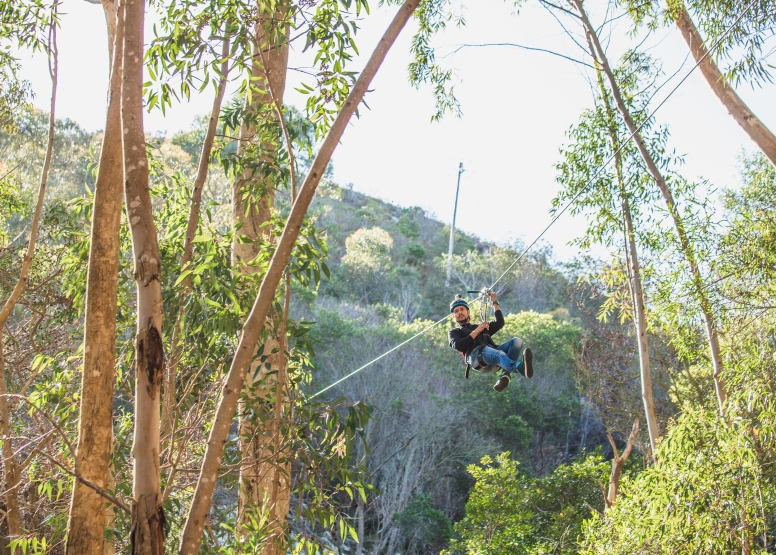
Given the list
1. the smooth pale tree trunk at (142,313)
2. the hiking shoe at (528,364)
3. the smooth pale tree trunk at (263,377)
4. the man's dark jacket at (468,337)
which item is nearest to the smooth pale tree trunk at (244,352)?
the smooth pale tree trunk at (142,313)

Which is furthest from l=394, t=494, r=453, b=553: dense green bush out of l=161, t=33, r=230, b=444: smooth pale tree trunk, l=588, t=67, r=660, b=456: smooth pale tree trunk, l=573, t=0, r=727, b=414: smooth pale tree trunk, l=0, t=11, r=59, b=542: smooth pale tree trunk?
l=161, t=33, r=230, b=444: smooth pale tree trunk

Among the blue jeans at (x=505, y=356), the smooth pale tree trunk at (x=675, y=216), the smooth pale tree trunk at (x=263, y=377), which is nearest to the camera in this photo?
the smooth pale tree trunk at (x=263, y=377)

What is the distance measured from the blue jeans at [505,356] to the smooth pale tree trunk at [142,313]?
2.47 meters

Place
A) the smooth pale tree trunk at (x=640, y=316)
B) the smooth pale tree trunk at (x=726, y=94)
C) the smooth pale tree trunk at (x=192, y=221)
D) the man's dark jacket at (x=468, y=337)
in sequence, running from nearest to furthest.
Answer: the smooth pale tree trunk at (x=192, y=221)
the man's dark jacket at (x=468, y=337)
the smooth pale tree trunk at (x=726, y=94)
the smooth pale tree trunk at (x=640, y=316)

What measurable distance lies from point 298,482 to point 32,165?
55.4 ft

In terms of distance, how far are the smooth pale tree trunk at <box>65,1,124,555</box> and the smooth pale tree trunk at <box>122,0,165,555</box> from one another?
222 mm

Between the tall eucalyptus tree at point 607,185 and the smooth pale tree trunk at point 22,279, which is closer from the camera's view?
the smooth pale tree trunk at point 22,279

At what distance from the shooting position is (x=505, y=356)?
14.0ft

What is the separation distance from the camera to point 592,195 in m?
6.28

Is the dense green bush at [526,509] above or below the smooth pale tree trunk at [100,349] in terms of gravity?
below

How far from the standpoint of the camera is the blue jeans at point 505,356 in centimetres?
420

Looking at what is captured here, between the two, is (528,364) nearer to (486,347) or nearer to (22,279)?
(486,347)

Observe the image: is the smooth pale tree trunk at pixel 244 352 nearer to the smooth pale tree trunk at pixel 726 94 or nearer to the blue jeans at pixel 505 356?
the blue jeans at pixel 505 356

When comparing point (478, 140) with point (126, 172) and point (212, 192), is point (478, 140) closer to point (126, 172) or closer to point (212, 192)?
point (212, 192)
